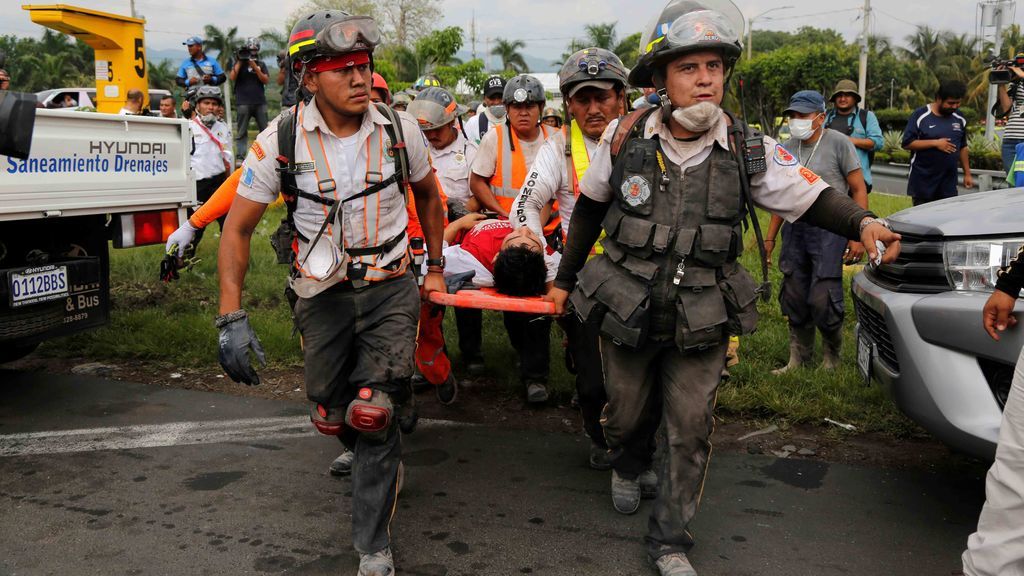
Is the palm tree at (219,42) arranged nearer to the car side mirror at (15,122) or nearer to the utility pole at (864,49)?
the utility pole at (864,49)

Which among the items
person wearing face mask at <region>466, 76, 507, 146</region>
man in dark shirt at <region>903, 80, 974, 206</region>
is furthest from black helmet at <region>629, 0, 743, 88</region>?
man in dark shirt at <region>903, 80, 974, 206</region>

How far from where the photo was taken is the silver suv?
333 cm

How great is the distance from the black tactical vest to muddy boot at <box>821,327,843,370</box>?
2.81m

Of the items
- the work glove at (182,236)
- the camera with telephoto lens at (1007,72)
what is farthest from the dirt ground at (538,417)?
the camera with telephoto lens at (1007,72)

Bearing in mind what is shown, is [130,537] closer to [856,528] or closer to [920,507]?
[856,528]

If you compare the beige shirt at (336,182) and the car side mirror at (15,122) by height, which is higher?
the car side mirror at (15,122)

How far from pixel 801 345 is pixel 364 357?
3642 millimetres

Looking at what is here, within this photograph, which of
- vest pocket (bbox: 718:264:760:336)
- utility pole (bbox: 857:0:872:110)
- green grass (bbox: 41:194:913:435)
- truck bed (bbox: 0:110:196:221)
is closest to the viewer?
vest pocket (bbox: 718:264:760:336)

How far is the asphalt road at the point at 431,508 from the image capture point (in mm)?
3539

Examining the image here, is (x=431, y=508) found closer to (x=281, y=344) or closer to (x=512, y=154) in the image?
(x=512, y=154)

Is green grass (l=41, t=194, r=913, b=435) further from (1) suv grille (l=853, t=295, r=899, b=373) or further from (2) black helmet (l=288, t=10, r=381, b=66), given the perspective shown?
(2) black helmet (l=288, t=10, r=381, b=66)

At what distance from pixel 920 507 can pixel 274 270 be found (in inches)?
271

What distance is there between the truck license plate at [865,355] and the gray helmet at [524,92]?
8.67ft

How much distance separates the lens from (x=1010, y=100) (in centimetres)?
946
